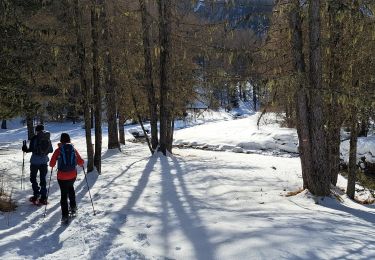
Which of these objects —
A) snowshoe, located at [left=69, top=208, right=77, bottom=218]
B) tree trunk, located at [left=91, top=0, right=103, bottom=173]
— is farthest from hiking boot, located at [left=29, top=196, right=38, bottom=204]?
tree trunk, located at [left=91, top=0, right=103, bottom=173]

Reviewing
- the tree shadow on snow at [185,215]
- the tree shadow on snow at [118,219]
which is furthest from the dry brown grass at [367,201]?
the tree shadow on snow at [118,219]

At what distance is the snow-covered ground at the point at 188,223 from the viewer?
21.6 feet

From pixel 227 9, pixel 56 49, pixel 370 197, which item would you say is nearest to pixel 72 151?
pixel 56 49

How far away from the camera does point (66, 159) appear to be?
9.12 m

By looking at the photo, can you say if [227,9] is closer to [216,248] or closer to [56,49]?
[56,49]

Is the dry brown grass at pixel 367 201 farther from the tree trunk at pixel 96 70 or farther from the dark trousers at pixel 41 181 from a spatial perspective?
the dark trousers at pixel 41 181

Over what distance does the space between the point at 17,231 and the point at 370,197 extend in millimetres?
12933

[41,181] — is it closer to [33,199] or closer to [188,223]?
[33,199]

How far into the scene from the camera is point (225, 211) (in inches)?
350

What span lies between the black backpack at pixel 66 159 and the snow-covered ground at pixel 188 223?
3.40ft

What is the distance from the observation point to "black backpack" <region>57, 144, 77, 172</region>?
910cm

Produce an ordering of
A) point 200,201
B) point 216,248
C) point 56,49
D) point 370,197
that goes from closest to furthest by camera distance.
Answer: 1. point 216,248
2. point 200,201
3. point 56,49
4. point 370,197

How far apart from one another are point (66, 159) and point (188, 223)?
291 centimetres

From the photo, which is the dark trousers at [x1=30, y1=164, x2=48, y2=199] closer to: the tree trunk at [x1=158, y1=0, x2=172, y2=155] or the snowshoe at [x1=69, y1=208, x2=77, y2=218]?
the snowshoe at [x1=69, y1=208, x2=77, y2=218]
